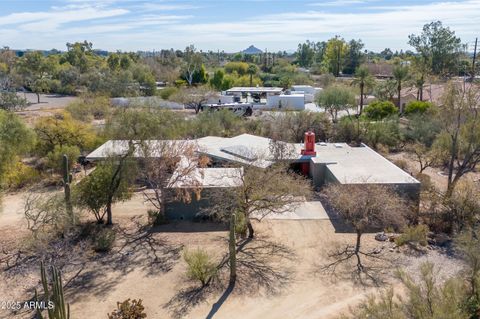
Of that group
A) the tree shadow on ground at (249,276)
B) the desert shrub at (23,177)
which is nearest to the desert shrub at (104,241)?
the tree shadow on ground at (249,276)

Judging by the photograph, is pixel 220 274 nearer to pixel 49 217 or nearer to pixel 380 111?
pixel 49 217

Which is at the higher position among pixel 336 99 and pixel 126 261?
pixel 336 99

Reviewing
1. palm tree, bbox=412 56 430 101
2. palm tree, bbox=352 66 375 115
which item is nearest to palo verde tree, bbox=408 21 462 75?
palm tree, bbox=412 56 430 101

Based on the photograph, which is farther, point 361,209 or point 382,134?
point 382,134

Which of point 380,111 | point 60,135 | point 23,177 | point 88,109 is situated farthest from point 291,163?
point 88,109

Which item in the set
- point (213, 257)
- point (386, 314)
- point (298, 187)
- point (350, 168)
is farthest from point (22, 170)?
point (386, 314)
